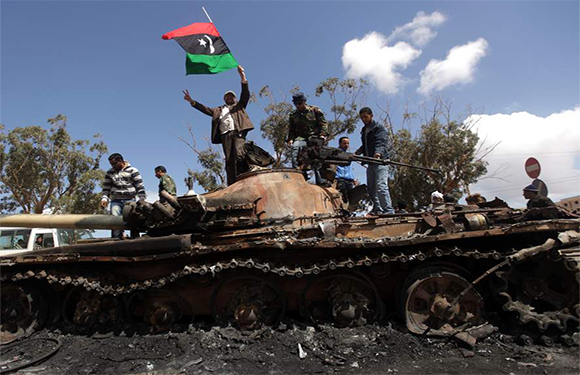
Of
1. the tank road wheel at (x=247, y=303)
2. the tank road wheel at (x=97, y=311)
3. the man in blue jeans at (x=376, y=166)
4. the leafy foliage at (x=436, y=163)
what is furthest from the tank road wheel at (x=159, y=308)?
the leafy foliage at (x=436, y=163)

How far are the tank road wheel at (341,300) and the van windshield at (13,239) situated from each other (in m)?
13.1

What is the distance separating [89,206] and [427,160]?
935 inches

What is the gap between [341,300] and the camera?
203 inches

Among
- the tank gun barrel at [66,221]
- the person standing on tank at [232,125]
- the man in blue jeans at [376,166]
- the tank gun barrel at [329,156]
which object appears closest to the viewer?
the tank gun barrel at [66,221]

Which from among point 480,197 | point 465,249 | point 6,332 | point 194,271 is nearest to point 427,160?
point 480,197

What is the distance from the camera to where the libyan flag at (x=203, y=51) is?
8055 mm

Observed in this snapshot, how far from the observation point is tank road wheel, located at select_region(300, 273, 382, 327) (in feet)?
16.8

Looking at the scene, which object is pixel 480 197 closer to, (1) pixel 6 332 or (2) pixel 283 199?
(2) pixel 283 199

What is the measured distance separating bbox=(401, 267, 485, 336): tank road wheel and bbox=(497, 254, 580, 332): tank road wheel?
17.5 inches

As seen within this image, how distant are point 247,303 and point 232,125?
3.72 metres

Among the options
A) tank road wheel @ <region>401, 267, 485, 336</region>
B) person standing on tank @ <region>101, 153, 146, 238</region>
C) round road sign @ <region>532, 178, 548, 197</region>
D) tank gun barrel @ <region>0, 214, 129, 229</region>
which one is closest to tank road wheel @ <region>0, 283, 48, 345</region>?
tank gun barrel @ <region>0, 214, 129, 229</region>

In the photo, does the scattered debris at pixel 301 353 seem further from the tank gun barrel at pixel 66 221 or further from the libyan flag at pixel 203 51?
the libyan flag at pixel 203 51

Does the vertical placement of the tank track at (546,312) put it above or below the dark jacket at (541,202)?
below

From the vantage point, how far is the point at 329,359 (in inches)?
176
